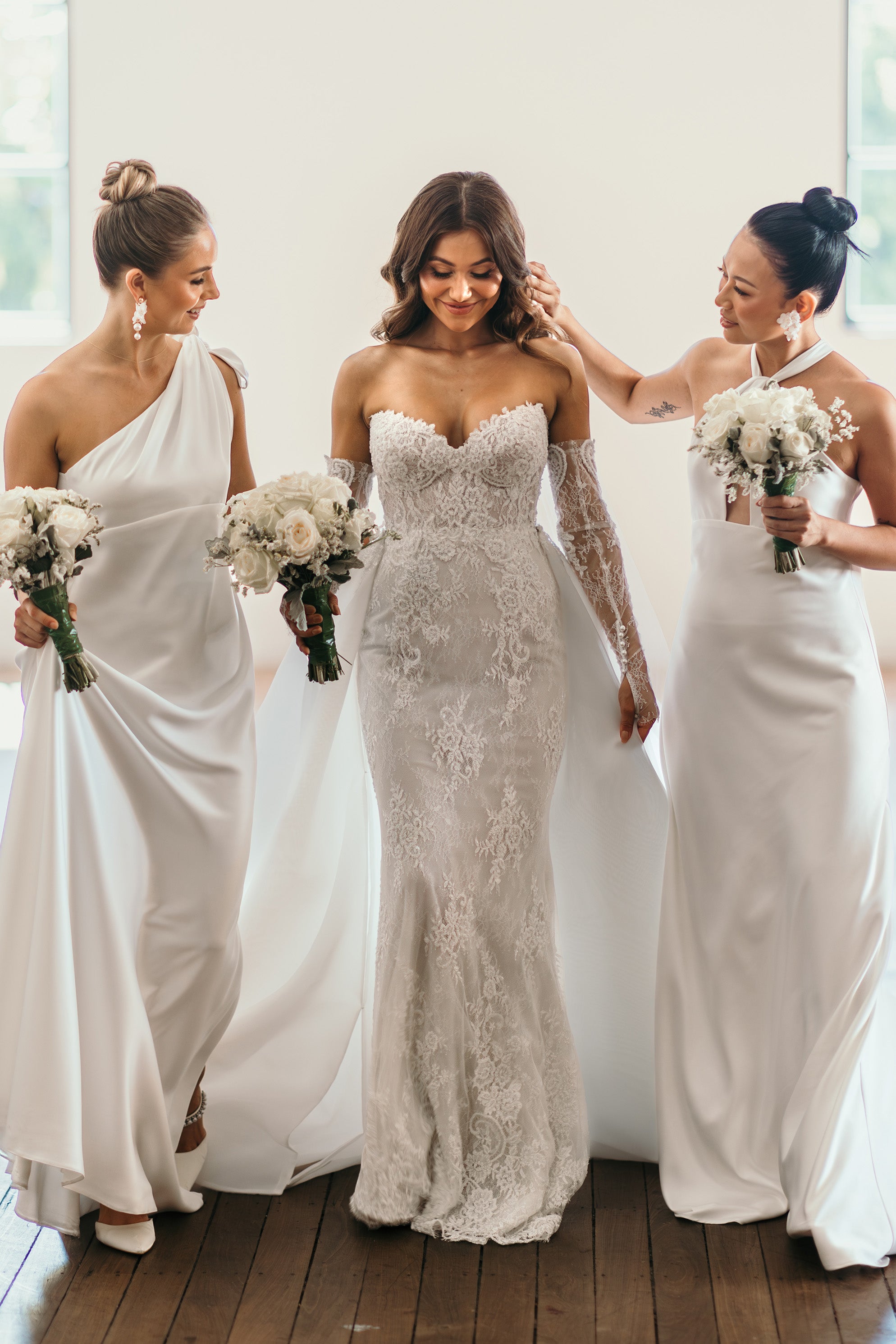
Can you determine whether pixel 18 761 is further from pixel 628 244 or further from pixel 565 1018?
pixel 628 244

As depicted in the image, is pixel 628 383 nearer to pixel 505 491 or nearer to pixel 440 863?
pixel 505 491

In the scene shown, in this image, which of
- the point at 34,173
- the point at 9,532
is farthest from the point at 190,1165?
the point at 34,173

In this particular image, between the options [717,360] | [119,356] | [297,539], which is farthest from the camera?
[717,360]

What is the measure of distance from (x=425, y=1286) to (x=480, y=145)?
27.5 ft

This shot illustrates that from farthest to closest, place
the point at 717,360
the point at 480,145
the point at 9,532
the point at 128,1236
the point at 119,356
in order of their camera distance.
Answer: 1. the point at 480,145
2. the point at 717,360
3. the point at 119,356
4. the point at 128,1236
5. the point at 9,532

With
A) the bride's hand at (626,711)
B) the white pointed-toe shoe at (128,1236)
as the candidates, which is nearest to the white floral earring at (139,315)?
the bride's hand at (626,711)

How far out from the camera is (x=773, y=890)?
3.12m

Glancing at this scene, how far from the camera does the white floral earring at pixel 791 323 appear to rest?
3102 millimetres

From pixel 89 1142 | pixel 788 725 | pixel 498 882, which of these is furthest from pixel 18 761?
pixel 788 725

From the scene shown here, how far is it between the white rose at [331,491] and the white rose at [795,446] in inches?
35.9

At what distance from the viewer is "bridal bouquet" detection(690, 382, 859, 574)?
2.74 meters

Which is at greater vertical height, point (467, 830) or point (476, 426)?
point (476, 426)

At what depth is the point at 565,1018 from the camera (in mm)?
3256

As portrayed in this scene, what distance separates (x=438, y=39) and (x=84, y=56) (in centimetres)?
248
